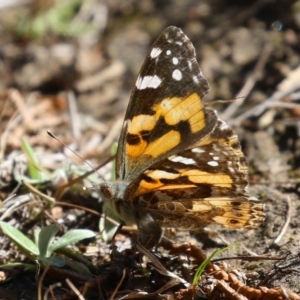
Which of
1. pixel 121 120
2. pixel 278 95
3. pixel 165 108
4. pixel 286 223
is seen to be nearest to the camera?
pixel 165 108

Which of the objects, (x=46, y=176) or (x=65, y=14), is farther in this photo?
(x=65, y=14)

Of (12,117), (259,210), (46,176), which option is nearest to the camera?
(259,210)

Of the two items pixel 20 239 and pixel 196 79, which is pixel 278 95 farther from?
pixel 20 239

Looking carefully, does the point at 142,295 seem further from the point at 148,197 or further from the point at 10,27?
the point at 10,27

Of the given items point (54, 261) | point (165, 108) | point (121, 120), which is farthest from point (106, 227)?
Result: point (121, 120)

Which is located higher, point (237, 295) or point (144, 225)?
point (144, 225)

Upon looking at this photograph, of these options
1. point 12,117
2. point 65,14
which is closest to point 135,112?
point 12,117
